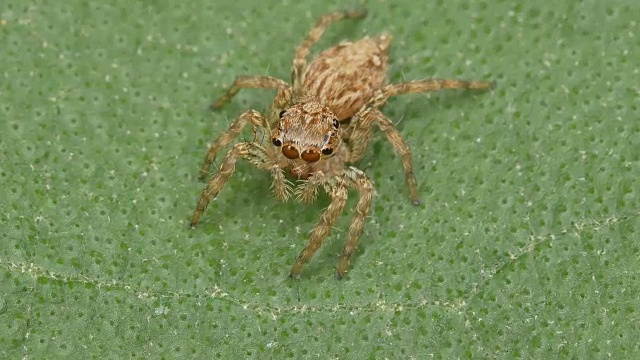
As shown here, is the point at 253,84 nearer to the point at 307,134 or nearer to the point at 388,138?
the point at 307,134

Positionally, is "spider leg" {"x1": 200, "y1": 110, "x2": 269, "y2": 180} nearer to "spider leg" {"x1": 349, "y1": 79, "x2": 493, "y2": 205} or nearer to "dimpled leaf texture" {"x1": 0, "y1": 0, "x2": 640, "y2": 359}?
"dimpled leaf texture" {"x1": 0, "y1": 0, "x2": 640, "y2": 359}

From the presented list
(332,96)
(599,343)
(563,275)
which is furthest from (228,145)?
(599,343)

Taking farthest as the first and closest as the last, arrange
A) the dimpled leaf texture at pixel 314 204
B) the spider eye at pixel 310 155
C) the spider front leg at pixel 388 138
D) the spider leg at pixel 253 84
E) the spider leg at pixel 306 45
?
the spider leg at pixel 306 45, the spider leg at pixel 253 84, the spider front leg at pixel 388 138, the spider eye at pixel 310 155, the dimpled leaf texture at pixel 314 204

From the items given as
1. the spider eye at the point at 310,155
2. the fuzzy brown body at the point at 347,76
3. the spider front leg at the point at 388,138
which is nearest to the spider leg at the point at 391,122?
the spider front leg at the point at 388,138

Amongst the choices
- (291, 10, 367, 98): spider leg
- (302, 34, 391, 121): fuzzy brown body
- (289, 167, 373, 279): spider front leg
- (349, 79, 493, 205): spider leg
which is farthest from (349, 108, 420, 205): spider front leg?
(291, 10, 367, 98): spider leg

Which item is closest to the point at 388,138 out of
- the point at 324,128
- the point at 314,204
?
the point at 324,128

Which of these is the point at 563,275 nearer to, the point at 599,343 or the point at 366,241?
the point at 599,343

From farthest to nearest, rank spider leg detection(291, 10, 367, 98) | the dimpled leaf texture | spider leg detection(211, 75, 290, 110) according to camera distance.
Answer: spider leg detection(291, 10, 367, 98) → spider leg detection(211, 75, 290, 110) → the dimpled leaf texture

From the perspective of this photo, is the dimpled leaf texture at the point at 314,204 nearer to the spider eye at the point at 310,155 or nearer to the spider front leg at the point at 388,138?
the spider front leg at the point at 388,138
